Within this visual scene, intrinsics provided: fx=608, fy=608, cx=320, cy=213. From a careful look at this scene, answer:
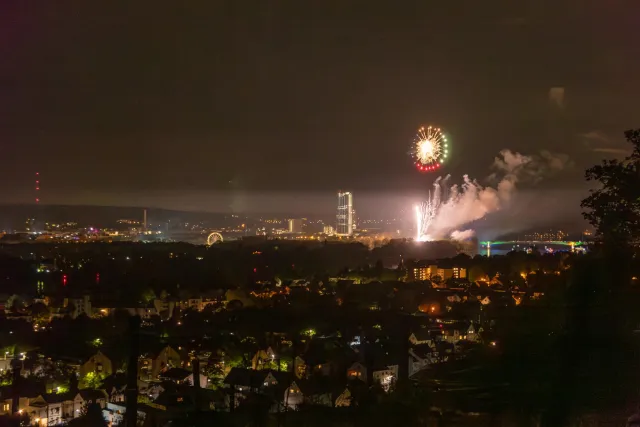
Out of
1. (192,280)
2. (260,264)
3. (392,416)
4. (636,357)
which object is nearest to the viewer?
(636,357)

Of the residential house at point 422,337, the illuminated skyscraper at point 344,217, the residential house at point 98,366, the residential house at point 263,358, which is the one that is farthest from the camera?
the illuminated skyscraper at point 344,217

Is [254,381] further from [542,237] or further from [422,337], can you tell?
[542,237]

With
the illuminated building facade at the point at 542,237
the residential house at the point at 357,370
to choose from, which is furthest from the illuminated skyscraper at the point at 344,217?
the residential house at the point at 357,370

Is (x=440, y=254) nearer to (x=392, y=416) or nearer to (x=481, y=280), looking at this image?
(x=481, y=280)

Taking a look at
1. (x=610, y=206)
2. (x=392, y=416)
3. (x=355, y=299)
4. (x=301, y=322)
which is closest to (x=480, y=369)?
(x=392, y=416)

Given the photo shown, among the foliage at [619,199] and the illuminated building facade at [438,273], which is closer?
the foliage at [619,199]

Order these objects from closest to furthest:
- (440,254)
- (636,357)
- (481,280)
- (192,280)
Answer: (636,357) → (481,280) → (192,280) → (440,254)

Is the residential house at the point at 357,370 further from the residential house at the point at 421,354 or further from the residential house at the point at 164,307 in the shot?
the residential house at the point at 164,307

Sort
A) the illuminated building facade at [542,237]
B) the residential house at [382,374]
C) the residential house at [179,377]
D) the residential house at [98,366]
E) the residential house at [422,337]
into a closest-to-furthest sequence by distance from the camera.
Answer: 1. the residential house at [382,374]
2. the residential house at [179,377]
3. the residential house at [422,337]
4. the residential house at [98,366]
5. the illuminated building facade at [542,237]
